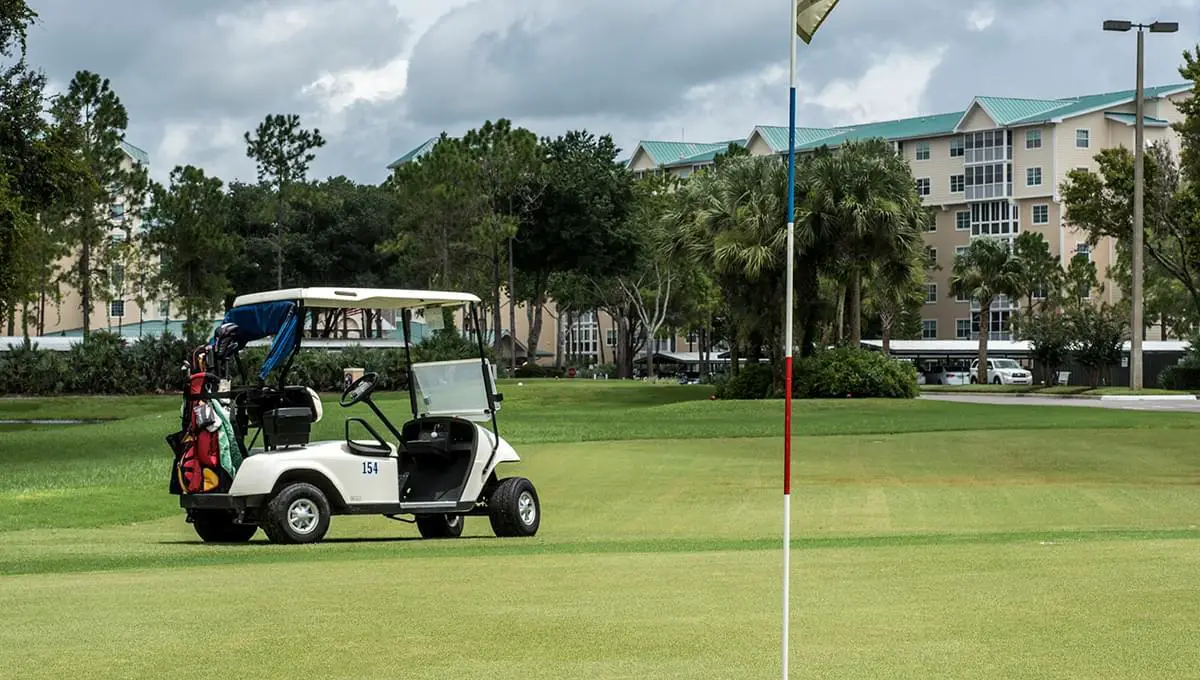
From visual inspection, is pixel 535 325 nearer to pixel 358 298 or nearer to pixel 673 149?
pixel 673 149

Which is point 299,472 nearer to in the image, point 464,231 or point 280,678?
point 280,678

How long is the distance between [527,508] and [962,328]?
369ft

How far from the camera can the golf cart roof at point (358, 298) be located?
49.4 feet

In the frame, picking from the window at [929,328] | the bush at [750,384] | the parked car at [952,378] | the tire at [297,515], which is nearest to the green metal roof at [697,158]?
the window at [929,328]

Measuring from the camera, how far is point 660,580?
11.6 metres

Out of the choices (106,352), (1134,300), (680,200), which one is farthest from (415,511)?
(106,352)

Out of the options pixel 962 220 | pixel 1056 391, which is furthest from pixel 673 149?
pixel 1056 391

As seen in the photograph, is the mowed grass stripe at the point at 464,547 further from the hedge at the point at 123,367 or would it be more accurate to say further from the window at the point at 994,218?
the window at the point at 994,218

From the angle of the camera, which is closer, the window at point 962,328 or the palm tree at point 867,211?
the palm tree at point 867,211

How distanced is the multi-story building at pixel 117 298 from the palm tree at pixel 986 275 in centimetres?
4770

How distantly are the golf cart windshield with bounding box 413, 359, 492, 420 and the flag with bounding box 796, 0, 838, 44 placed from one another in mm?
8176

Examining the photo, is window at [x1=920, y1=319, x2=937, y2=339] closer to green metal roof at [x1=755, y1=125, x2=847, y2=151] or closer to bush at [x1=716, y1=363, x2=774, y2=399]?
green metal roof at [x1=755, y1=125, x2=847, y2=151]

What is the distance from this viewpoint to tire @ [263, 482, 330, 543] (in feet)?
49.4

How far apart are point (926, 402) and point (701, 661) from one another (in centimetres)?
4368
